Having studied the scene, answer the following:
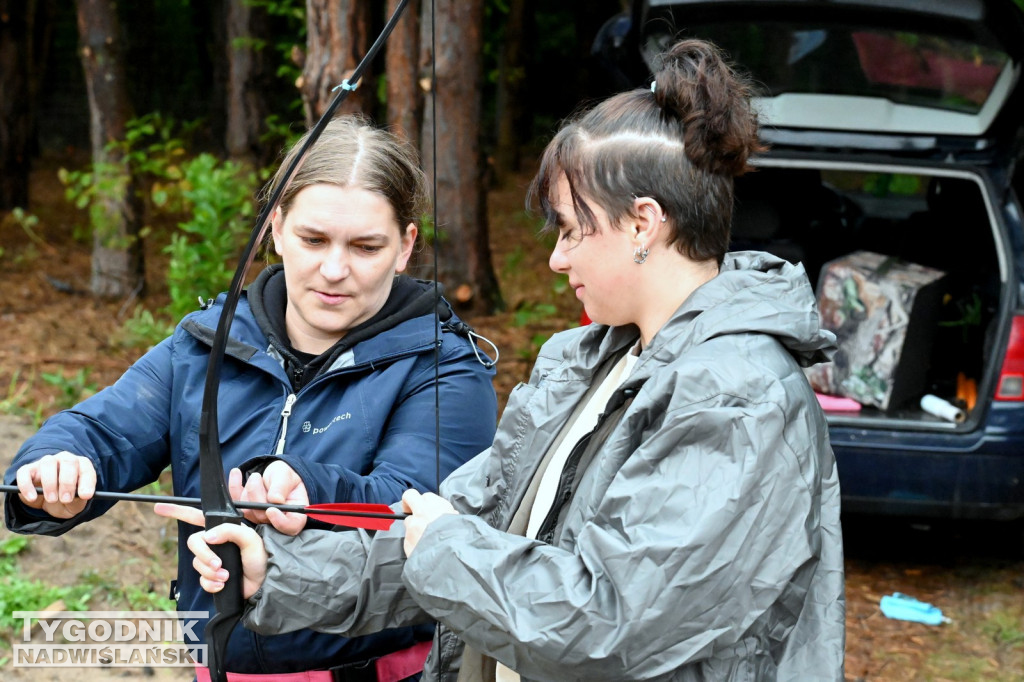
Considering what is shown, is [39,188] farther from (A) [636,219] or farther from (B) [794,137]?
(A) [636,219]

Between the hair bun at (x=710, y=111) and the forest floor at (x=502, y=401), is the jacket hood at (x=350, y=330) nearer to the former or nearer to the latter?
the forest floor at (x=502, y=401)

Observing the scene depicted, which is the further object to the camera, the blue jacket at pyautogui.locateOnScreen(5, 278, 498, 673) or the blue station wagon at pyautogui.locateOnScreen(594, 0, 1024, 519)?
the blue station wagon at pyautogui.locateOnScreen(594, 0, 1024, 519)

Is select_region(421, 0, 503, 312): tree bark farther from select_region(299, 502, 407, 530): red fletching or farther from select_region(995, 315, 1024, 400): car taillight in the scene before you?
select_region(299, 502, 407, 530): red fletching

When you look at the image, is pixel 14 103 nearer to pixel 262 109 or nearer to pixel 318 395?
pixel 262 109

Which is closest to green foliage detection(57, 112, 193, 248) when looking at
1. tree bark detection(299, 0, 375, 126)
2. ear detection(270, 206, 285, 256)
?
Result: tree bark detection(299, 0, 375, 126)

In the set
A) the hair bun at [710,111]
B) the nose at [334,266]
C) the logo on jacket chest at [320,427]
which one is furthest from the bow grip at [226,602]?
the hair bun at [710,111]

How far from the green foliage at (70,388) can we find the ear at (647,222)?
4555mm

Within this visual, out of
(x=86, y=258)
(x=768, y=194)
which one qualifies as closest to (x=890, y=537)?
(x=768, y=194)

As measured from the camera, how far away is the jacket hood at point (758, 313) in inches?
60.5

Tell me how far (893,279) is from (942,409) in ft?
1.94

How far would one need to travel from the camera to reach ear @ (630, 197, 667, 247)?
1.61 m

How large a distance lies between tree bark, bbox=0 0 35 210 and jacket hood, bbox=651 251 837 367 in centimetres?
983

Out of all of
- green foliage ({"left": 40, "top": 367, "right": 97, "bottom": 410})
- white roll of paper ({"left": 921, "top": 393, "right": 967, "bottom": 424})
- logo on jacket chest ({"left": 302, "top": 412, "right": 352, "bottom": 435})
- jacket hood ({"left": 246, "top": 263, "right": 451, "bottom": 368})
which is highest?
jacket hood ({"left": 246, "top": 263, "right": 451, "bottom": 368})

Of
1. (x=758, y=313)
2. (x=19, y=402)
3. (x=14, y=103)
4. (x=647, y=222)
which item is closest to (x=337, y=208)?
(x=647, y=222)
